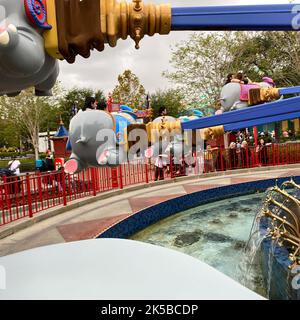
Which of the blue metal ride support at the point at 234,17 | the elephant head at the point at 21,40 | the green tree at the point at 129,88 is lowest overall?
the elephant head at the point at 21,40

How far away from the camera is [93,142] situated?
5.24 ft

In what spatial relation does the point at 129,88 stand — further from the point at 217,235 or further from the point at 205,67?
the point at 217,235

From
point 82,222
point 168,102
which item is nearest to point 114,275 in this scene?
point 82,222

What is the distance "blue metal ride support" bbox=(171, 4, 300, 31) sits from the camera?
1557 mm

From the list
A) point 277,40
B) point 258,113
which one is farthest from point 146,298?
point 277,40

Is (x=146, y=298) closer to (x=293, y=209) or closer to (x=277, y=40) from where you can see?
(x=293, y=209)

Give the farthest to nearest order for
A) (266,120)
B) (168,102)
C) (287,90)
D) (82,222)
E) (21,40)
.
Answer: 1. (168,102)
2. (82,222)
3. (287,90)
4. (266,120)
5. (21,40)

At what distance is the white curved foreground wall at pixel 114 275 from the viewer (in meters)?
1.20

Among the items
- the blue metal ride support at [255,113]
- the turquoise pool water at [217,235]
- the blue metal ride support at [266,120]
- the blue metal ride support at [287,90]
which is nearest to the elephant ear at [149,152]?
the blue metal ride support at [255,113]

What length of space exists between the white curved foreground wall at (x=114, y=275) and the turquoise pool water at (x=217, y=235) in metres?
2.60

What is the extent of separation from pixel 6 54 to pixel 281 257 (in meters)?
2.96

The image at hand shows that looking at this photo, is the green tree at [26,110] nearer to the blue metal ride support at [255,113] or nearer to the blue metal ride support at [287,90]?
the blue metal ride support at [287,90]

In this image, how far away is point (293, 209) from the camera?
321cm

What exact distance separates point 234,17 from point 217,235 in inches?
177
